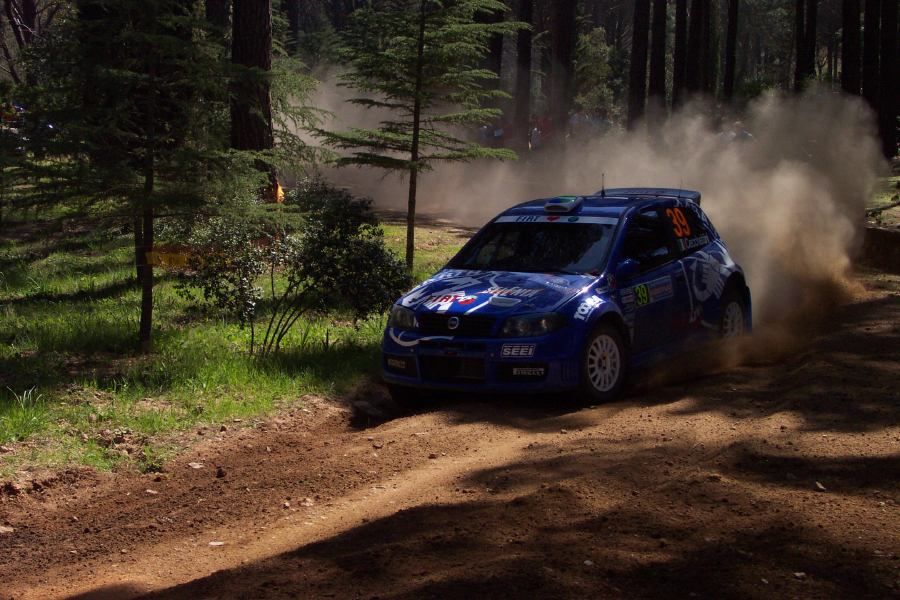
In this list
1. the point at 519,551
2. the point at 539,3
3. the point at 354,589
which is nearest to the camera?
the point at 354,589

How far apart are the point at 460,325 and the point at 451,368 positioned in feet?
1.23

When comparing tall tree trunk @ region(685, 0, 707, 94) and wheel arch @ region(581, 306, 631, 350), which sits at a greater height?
tall tree trunk @ region(685, 0, 707, 94)

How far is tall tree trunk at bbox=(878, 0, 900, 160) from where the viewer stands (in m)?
28.0

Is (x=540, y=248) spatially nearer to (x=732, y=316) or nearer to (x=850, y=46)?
(x=732, y=316)

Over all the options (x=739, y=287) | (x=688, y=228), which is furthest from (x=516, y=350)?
(x=739, y=287)

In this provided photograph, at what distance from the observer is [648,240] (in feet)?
33.6

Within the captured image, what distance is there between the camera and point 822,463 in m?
6.77

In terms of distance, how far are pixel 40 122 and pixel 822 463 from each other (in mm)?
7219

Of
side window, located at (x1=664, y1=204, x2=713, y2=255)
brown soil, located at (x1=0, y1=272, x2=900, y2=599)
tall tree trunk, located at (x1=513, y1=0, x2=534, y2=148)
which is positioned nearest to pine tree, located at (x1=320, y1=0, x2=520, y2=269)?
side window, located at (x1=664, y1=204, x2=713, y2=255)

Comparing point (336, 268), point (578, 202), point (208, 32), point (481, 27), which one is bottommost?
point (336, 268)

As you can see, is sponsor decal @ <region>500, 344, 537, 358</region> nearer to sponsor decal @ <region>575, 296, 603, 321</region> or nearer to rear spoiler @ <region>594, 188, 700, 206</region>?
sponsor decal @ <region>575, 296, 603, 321</region>

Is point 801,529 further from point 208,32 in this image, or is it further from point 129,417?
point 208,32

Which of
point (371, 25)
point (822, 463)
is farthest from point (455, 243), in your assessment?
point (822, 463)

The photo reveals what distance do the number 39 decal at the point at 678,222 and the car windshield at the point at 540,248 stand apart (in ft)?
3.17
